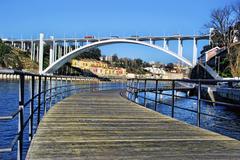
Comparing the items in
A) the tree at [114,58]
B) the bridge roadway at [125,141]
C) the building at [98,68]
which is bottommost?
the bridge roadway at [125,141]

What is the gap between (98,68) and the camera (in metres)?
135

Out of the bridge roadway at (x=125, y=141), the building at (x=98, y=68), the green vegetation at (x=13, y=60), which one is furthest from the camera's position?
the building at (x=98, y=68)

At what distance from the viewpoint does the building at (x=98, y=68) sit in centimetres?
12962

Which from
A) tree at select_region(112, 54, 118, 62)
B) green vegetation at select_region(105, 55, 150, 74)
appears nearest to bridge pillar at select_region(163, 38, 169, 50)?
green vegetation at select_region(105, 55, 150, 74)

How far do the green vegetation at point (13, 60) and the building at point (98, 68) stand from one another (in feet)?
49.3

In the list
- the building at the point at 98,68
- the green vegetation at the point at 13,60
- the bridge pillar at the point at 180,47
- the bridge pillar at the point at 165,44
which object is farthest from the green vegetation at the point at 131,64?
the bridge pillar at the point at 180,47

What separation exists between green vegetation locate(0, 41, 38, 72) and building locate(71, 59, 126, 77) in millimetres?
15040

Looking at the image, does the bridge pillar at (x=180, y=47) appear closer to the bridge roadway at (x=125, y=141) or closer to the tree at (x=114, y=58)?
the bridge roadway at (x=125, y=141)

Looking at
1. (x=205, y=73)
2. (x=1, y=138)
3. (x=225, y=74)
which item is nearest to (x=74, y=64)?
(x=205, y=73)

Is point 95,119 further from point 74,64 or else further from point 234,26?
point 74,64

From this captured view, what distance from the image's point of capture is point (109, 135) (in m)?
6.91

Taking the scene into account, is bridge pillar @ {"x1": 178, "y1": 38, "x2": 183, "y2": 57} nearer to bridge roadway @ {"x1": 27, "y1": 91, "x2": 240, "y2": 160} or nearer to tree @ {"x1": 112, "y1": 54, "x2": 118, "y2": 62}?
bridge roadway @ {"x1": 27, "y1": 91, "x2": 240, "y2": 160}

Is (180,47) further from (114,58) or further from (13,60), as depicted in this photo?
(114,58)

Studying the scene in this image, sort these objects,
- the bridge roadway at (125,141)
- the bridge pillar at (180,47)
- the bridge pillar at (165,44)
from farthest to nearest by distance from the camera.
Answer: the bridge pillar at (165,44) < the bridge pillar at (180,47) < the bridge roadway at (125,141)
